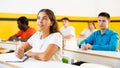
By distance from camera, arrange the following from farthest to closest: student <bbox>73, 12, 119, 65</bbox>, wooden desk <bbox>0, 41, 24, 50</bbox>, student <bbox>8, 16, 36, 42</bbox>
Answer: student <bbox>8, 16, 36, 42</bbox> < wooden desk <bbox>0, 41, 24, 50</bbox> < student <bbox>73, 12, 119, 65</bbox>

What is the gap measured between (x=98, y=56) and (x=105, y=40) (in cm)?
74

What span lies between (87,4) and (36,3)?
2.03 metres

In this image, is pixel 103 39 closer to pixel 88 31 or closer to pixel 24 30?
pixel 24 30

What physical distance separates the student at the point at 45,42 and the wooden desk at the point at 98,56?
20.6 inches

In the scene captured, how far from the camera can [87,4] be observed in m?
7.50

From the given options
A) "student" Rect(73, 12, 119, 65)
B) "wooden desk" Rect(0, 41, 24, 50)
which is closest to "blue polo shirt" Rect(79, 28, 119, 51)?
"student" Rect(73, 12, 119, 65)

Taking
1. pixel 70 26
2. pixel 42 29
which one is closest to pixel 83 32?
pixel 70 26

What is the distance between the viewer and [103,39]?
11.3 feet

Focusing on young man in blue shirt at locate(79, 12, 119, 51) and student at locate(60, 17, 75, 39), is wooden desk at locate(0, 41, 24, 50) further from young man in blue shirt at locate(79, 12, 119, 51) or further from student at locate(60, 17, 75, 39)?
student at locate(60, 17, 75, 39)

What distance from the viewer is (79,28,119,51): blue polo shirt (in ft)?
10.7

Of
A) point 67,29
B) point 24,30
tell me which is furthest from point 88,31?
point 24,30

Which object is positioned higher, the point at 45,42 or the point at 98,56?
the point at 45,42

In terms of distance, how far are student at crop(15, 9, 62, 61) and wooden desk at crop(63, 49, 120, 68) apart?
524mm

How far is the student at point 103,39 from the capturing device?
3256 millimetres
